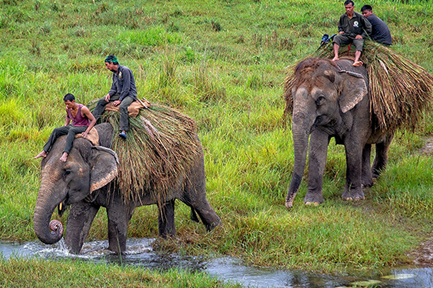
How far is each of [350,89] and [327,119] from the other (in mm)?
510

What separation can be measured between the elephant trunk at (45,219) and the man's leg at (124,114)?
1044 mm

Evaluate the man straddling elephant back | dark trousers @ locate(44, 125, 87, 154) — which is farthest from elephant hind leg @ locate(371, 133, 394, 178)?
dark trousers @ locate(44, 125, 87, 154)

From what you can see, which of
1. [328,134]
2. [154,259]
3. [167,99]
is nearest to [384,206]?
[328,134]

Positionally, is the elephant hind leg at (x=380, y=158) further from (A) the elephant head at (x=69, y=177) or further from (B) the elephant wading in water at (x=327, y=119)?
(A) the elephant head at (x=69, y=177)

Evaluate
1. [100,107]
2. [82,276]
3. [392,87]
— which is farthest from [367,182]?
[82,276]

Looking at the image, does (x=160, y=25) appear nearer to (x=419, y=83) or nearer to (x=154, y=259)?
(x=419, y=83)

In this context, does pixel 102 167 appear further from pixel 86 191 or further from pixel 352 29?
pixel 352 29

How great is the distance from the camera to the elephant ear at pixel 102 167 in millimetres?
→ 5938

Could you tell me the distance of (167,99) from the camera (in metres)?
10.2

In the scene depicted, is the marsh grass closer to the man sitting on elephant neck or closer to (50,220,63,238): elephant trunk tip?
(50,220,63,238): elephant trunk tip

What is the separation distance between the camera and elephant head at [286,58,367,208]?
754cm

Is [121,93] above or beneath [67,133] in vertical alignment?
above

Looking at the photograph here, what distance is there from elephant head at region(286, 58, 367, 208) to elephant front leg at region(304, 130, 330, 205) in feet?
0.53

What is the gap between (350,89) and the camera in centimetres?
782
